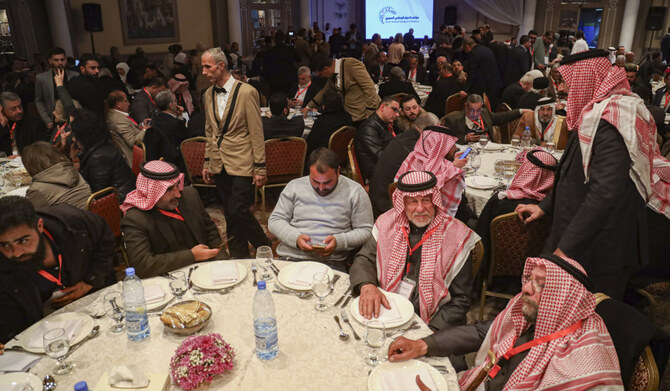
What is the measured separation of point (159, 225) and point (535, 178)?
2356 millimetres

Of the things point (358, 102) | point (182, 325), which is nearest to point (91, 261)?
point (182, 325)

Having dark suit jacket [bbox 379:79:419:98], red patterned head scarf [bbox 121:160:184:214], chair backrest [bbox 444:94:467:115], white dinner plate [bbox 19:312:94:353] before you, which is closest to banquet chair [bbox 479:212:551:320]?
red patterned head scarf [bbox 121:160:184:214]

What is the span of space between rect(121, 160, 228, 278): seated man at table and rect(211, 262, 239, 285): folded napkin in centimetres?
16

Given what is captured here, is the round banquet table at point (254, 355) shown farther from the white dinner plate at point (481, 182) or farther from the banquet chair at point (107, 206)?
the white dinner plate at point (481, 182)

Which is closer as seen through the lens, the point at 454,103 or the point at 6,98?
the point at 6,98

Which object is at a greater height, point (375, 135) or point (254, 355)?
point (375, 135)

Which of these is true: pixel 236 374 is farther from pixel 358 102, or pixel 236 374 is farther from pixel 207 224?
pixel 358 102

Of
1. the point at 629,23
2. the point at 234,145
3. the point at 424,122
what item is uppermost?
the point at 629,23

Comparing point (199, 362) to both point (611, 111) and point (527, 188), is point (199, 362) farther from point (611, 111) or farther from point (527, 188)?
point (527, 188)

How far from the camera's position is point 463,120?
17.5ft

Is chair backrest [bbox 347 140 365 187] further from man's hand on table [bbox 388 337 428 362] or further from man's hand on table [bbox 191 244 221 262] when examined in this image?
man's hand on table [bbox 388 337 428 362]

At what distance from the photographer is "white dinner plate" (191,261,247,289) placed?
2304mm

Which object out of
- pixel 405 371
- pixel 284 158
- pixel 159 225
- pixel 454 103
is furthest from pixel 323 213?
pixel 454 103

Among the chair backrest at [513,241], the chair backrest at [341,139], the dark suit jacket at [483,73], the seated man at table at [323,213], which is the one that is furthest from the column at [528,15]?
the seated man at table at [323,213]
